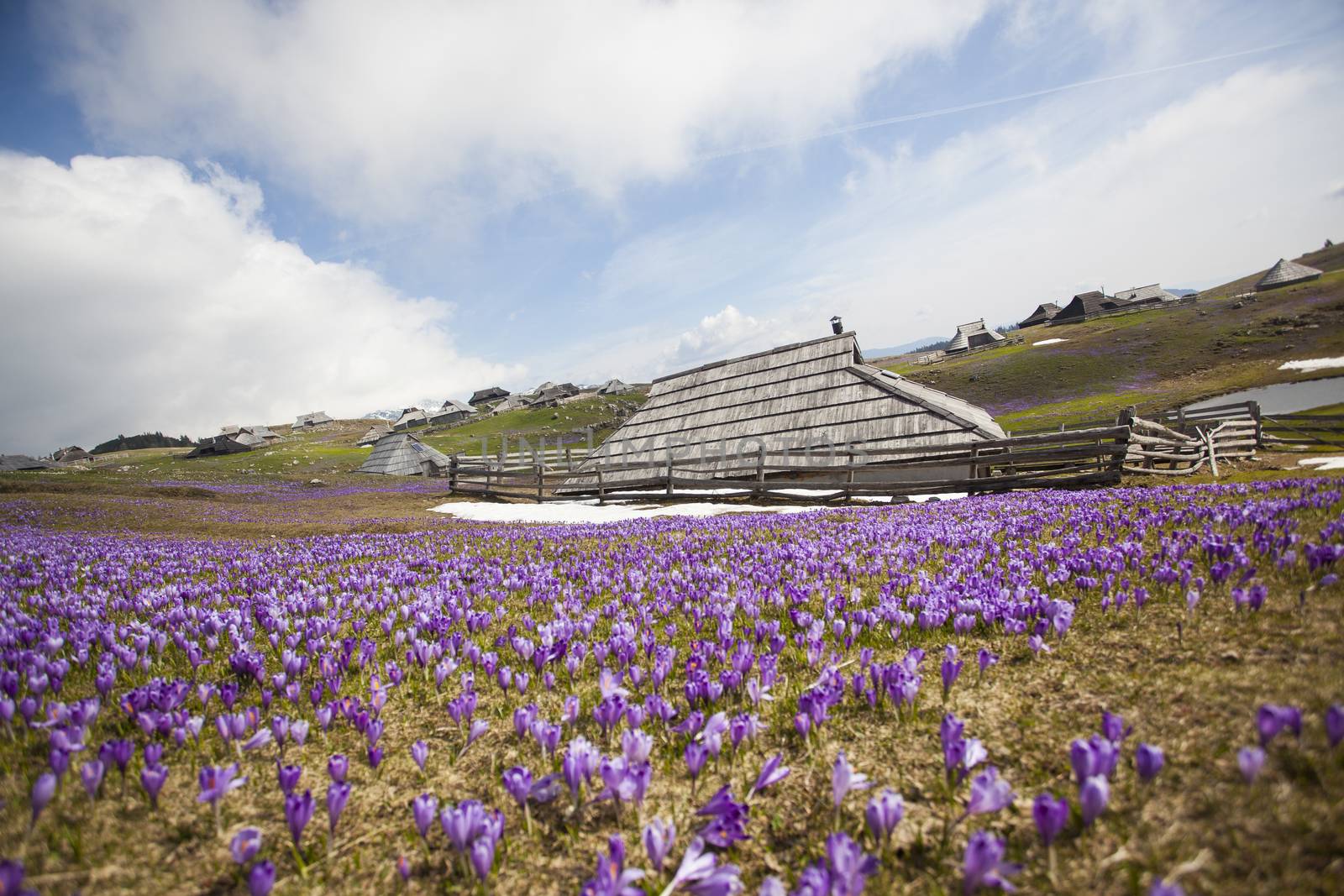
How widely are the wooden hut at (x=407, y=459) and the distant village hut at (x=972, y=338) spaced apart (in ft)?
328

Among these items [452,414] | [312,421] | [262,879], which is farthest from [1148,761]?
[312,421]

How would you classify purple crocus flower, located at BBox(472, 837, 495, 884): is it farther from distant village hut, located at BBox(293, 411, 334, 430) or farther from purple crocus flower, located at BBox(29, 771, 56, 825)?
distant village hut, located at BBox(293, 411, 334, 430)

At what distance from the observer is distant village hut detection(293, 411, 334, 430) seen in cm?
16620

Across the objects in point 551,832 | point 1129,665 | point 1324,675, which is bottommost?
point 551,832

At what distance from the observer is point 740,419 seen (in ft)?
88.0

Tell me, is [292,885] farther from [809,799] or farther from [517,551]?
[517,551]

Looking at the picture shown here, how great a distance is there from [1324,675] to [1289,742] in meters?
0.65

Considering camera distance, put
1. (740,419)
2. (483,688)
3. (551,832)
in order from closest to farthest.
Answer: (551,832)
(483,688)
(740,419)

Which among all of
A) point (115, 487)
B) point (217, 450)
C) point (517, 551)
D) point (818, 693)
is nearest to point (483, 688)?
point (818, 693)

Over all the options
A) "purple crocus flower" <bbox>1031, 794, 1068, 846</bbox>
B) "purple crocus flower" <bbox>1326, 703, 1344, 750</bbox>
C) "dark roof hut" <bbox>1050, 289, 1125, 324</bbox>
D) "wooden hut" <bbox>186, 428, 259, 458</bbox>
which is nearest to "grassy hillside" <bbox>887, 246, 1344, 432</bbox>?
"dark roof hut" <bbox>1050, 289, 1125, 324</bbox>

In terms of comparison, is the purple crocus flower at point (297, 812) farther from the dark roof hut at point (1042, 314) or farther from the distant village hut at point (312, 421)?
the distant village hut at point (312, 421)

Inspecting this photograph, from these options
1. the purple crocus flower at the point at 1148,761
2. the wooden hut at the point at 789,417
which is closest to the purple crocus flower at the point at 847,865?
the purple crocus flower at the point at 1148,761

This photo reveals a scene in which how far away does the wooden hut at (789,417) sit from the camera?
2103 cm

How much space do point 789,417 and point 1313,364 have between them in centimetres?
5198
